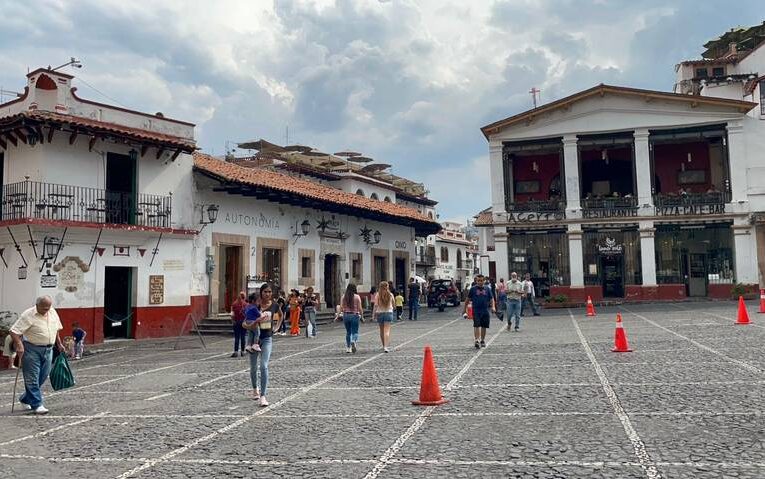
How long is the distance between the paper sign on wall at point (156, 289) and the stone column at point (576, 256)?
1978cm

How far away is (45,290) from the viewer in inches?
670

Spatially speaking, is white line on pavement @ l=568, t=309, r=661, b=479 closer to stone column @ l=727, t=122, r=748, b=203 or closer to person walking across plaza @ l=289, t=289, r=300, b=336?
person walking across plaza @ l=289, t=289, r=300, b=336

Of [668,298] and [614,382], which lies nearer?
[614,382]

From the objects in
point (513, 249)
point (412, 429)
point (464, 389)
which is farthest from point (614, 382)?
point (513, 249)

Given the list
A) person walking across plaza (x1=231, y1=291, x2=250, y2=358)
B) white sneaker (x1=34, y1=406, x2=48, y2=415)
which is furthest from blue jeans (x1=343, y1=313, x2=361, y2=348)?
white sneaker (x1=34, y1=406, x2=48, y2=415)

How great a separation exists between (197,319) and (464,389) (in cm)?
1407

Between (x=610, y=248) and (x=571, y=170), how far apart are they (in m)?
4.37

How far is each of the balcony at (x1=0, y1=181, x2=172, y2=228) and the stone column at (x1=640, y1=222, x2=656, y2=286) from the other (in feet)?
73.3

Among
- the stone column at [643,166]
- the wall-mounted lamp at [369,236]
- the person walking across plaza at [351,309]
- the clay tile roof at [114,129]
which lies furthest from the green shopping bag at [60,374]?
the stone column at [643,166]

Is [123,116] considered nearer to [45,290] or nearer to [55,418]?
[45,290]

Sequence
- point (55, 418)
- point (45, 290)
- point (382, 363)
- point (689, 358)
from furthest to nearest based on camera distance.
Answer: point (45, 290) < point (382, 363) < point (689, 358) < point (55, 418)

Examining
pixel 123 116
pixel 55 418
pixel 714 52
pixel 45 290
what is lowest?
pixel 55 418

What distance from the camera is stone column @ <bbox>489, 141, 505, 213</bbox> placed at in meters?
32.8

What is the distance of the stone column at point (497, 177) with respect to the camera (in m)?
32.8
